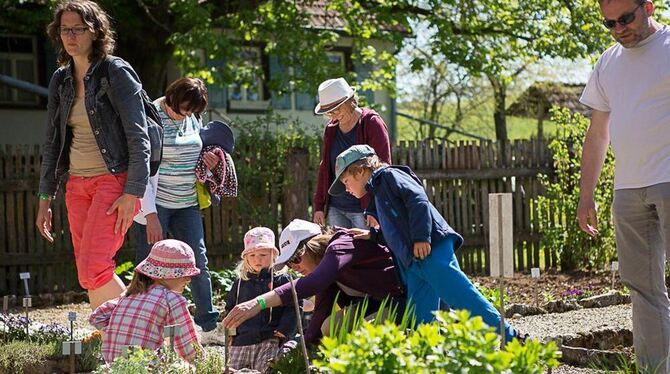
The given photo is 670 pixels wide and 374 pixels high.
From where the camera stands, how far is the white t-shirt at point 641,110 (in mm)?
5000

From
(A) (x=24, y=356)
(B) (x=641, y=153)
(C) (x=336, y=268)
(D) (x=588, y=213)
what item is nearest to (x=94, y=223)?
(A) (x=24, y=356)

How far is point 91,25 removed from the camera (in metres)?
5.70

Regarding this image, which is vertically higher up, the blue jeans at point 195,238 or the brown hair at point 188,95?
the brown hair at point 188,95

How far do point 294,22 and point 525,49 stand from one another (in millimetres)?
3606

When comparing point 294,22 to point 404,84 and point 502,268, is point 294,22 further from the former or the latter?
point 404,84

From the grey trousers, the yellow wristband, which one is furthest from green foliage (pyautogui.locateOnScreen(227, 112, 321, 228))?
the grey trousers

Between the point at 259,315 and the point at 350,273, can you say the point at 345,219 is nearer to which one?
the point at 259,315

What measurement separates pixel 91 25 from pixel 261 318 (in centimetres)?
186

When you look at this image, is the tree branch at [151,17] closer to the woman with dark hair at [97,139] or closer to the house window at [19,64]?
the house window at [19,64]

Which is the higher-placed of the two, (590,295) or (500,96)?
(500,96)

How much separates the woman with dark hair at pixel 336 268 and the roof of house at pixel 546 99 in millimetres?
22884

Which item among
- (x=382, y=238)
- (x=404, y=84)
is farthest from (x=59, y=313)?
(x=404, y=84)

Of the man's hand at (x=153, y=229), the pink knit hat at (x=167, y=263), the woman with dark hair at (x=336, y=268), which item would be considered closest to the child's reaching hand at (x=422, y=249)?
the woman with dark hair at (x=336, y=268)

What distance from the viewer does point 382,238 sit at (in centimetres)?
582
